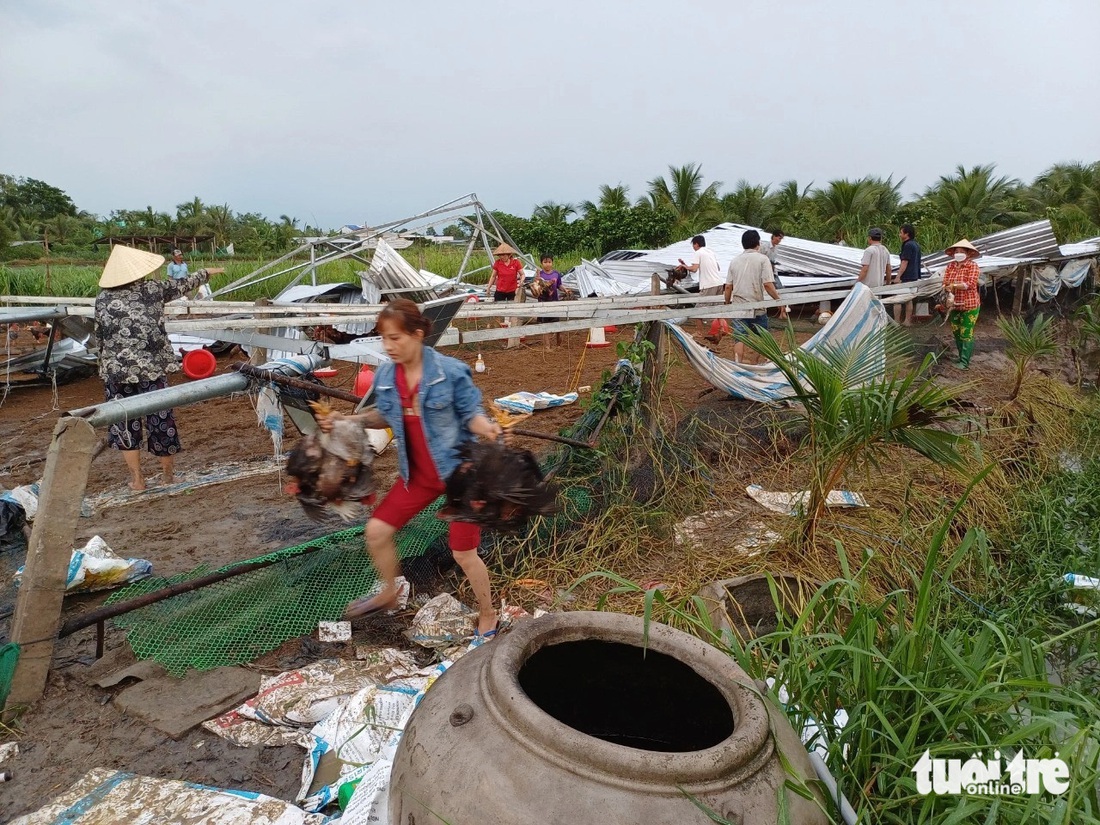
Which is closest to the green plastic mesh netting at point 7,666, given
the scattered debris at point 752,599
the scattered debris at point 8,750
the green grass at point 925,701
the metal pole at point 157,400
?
the scattered debris at point 8,750

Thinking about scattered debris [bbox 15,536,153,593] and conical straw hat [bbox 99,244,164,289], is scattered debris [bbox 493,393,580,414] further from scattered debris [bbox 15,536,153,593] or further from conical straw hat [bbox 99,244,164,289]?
scattered debris [bbox 15,536,153,593]

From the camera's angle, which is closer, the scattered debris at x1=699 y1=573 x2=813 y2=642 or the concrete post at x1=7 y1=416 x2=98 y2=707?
the concrete post at x1=7 y1=416 x2=98 y2=707

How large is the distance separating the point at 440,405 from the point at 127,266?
3.18m

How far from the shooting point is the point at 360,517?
431cm

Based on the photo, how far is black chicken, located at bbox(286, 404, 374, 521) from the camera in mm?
2557

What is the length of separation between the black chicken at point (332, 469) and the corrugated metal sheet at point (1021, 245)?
43.1ft

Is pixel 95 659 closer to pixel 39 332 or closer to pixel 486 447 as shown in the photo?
pixel 486 447

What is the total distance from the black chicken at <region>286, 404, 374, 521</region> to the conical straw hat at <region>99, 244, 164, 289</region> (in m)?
2.77

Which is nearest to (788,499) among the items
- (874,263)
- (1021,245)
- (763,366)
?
(763,366)

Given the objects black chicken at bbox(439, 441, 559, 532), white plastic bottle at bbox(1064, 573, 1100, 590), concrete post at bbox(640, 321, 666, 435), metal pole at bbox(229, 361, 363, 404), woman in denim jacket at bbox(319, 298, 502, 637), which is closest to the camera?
black chicken at bbox(439, 441, 559, 532)

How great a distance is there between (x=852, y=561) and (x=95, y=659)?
351cm

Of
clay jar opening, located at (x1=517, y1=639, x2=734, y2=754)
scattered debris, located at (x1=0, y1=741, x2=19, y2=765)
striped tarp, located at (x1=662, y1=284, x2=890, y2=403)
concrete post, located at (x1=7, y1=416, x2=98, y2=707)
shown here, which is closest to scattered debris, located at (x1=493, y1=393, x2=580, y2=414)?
striped tarp, located at (x1=662, y1=284, x2=890, y2=403)

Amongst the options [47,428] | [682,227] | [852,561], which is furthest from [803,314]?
[47,428]

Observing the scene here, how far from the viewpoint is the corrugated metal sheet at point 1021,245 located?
1326 centimetres
